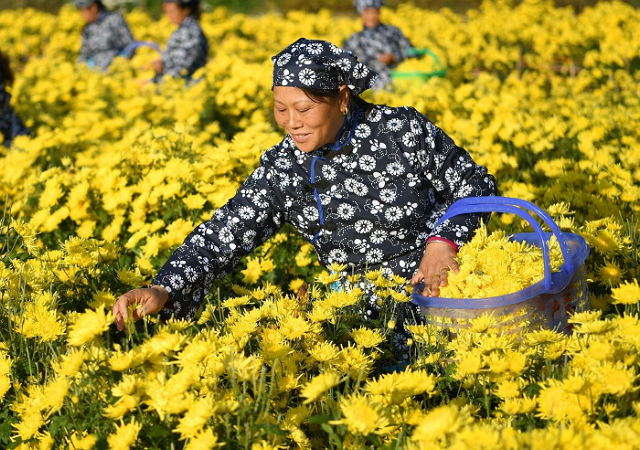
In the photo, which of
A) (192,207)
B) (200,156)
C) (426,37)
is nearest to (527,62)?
(426,37)

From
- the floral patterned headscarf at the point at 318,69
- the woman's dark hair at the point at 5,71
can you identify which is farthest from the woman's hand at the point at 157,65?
the floral patterned headscarf at the point at 318,69

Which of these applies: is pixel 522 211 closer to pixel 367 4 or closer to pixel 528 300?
pixel 528 300

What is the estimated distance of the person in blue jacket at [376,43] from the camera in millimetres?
7426

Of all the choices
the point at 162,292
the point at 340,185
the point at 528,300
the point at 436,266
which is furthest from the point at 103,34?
the point at 528,300

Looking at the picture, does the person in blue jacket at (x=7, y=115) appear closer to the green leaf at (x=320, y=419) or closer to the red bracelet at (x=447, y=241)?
the red bracelet at (x=447, y=241)

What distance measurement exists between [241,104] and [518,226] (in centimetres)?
313

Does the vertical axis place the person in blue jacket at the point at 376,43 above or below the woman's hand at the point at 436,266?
above

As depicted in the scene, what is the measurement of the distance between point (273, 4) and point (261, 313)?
823 inches

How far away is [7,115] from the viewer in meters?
5.40

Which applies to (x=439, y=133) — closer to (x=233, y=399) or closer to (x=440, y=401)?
(x=440, y=401)

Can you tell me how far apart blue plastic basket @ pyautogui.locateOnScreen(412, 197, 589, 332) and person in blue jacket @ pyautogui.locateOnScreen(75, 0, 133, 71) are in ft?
25.8

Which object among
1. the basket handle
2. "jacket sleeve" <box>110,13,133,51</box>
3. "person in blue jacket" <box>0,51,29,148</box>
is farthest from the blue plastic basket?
"jacket sleeve" <box>110,13,133,51</box>

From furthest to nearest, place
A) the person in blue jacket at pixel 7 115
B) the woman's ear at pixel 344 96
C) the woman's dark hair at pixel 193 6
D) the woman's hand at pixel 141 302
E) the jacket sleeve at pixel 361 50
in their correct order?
the jacket sleeve at pixel 361 50, the woman's dark hair at pixel 193 6, the person in blue jacket at pixel 7 115, the woman's ear at pixel 344 96, the woman's hand at pixel 141 302

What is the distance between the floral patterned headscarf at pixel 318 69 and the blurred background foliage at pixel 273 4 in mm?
15737
